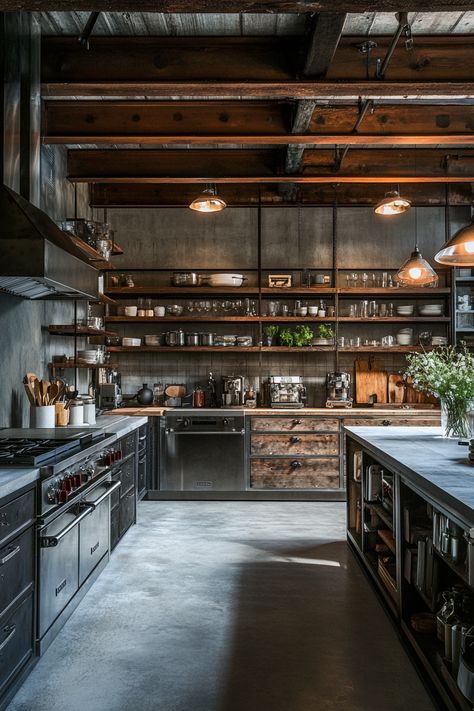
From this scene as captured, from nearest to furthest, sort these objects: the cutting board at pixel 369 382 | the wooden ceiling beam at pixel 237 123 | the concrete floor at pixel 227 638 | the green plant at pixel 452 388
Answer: the concrete floor at pixel 227 638
the green plant at pixel 452 388
the wooden ceiling beam at pixel 237 123
the cutting board at pixel 369 382

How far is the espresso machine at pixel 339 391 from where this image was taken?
704 cm

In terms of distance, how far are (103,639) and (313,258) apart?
5.31 m

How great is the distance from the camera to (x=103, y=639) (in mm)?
3125

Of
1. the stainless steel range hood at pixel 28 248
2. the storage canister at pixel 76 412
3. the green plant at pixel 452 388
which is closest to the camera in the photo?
the stainless steel range hood at pixel 28 248

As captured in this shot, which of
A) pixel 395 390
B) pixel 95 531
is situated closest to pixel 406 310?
pixel 395 390

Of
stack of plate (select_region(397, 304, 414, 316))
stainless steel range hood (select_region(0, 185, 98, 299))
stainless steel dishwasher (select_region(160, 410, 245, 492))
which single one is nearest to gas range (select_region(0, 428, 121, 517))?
stainless steel range hood (select_region(0, 185, 98, 299))

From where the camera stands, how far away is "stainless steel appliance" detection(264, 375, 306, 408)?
22.9ft

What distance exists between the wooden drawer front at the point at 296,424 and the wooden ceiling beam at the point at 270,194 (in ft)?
8.37

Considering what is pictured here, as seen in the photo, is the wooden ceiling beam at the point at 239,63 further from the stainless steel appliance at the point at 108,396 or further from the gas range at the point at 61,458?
the stainless steel appliance at the point at 108,396

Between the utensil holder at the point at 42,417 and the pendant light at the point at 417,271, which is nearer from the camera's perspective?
the utensil holder at the point at 42,417

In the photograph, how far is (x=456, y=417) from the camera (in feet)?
13.2

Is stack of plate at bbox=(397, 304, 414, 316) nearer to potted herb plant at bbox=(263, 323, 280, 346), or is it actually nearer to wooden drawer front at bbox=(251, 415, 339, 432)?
potted herb plant at bbox=(263, 323, 280, 346)

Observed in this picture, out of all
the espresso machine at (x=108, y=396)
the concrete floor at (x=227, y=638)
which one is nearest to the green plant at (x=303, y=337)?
the espresso machine at (x=108, y=396)

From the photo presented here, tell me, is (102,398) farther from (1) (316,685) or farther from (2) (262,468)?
(1) (316,685)
